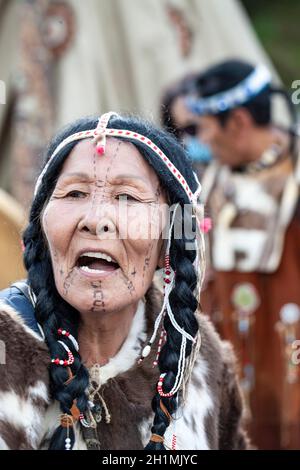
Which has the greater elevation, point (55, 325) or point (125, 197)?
point (125, 197)

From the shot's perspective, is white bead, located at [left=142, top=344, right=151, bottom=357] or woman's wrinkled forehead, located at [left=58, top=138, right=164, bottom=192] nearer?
woman's wrinkled forehead, located at [left=58, top=138, right=164, bottom=192]

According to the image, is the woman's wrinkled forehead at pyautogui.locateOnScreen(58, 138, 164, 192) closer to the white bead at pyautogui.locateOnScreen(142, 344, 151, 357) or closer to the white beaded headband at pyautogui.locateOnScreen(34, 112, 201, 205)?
the white beaded headband at pyautogui.locateOnScreen(34, 112, 201, 205)

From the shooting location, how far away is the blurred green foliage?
31.0 ft

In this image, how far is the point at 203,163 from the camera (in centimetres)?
528

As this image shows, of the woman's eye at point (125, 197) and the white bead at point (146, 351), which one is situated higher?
the woman's eye at point (125, 197)

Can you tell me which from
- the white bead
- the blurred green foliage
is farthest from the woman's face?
the blurred green foliage

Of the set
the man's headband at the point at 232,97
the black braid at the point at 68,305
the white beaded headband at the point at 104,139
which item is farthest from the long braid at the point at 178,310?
the man's headband at the point at 232,97

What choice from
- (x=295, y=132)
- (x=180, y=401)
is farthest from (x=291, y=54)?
(x=180, y=401)

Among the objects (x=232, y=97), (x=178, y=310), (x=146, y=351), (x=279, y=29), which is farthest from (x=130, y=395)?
(x=279, y=29)

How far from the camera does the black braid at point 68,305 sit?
2.08m

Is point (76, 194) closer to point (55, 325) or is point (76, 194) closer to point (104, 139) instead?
point (104, 139)

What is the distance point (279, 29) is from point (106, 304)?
812 centimetres

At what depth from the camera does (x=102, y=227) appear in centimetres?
203

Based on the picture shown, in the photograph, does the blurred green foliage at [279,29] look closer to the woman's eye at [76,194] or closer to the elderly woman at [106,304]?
the elderly woman at [106,304]
